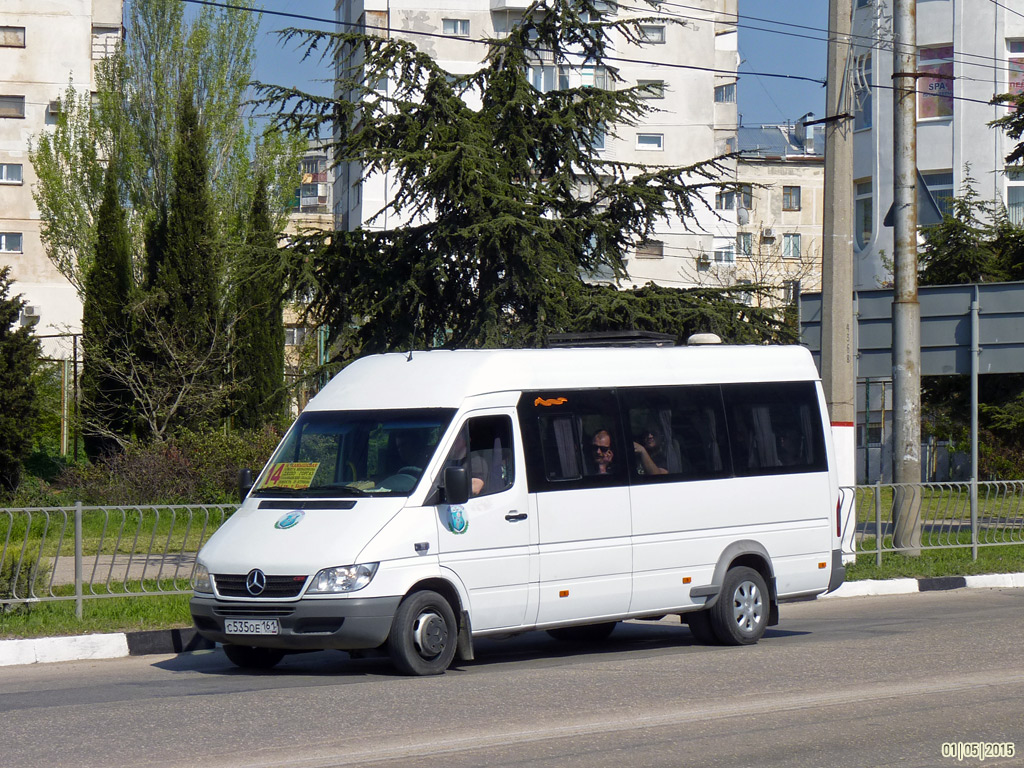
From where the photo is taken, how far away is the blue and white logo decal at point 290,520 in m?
9.96

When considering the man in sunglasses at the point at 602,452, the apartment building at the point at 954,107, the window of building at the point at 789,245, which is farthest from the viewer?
the window of building at the point at 789,245

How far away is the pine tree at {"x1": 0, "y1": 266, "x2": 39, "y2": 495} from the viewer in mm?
29078

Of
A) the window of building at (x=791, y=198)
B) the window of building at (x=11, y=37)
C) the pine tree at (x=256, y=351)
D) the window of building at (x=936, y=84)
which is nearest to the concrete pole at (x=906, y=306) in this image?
the pine tree at (x=256, y=351)

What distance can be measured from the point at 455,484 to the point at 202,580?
2.05m

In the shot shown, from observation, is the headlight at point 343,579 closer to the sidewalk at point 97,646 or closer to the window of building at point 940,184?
the sidewalk at point 97,646

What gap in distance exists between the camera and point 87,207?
39625mm

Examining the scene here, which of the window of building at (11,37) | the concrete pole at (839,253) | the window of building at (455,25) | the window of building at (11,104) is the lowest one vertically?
the concrete pole at (839,253)

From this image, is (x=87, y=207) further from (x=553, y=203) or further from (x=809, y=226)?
(x=809, y=226)

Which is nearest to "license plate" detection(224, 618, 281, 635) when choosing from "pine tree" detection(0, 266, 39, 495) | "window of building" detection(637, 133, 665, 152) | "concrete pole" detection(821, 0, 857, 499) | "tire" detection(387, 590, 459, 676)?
"tire" detection(387, 590, 459, 676)

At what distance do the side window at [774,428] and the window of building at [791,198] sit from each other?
73.2 metres

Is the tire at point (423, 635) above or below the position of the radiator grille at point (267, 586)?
below

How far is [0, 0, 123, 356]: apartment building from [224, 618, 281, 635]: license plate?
1798 inches
